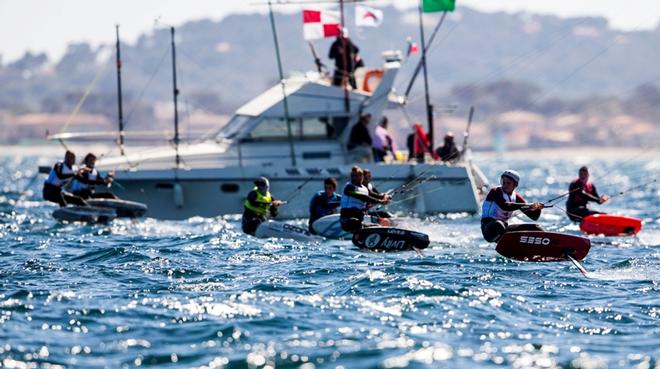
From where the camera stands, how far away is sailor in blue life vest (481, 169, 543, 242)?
17438mm

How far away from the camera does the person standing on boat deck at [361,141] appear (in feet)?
88.0

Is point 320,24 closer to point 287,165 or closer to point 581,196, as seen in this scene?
point 287,165

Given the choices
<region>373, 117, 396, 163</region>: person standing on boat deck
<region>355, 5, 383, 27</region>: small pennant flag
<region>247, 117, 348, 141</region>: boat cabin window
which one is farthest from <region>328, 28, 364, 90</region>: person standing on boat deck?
<region>373, 117, 396, 163</region>: person standing on boat deck

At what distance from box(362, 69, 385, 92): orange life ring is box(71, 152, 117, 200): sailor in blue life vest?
6708mm

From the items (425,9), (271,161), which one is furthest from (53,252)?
(425,9)

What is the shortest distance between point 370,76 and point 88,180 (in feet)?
24.5

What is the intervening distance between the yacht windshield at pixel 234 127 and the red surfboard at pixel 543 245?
1152cm

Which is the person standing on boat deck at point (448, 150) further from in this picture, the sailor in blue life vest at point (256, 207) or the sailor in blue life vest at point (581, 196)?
the sailor in blue life vest at point (256, 207)

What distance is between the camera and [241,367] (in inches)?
422

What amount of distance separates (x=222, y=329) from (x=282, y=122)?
1561cm

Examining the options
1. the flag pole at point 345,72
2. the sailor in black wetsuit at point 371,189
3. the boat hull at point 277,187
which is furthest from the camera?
the flag pole at point 345,72

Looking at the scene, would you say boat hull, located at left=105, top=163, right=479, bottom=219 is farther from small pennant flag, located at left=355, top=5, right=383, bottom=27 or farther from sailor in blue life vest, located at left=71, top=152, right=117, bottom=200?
small pennant flag, located at left=355, top=5, right=383, bottom=27

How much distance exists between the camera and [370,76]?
2842 centimetres

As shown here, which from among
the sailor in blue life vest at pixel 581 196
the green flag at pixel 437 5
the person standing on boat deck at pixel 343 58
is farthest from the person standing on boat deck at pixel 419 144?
the sailor in blue life vest at pixel 581 196
